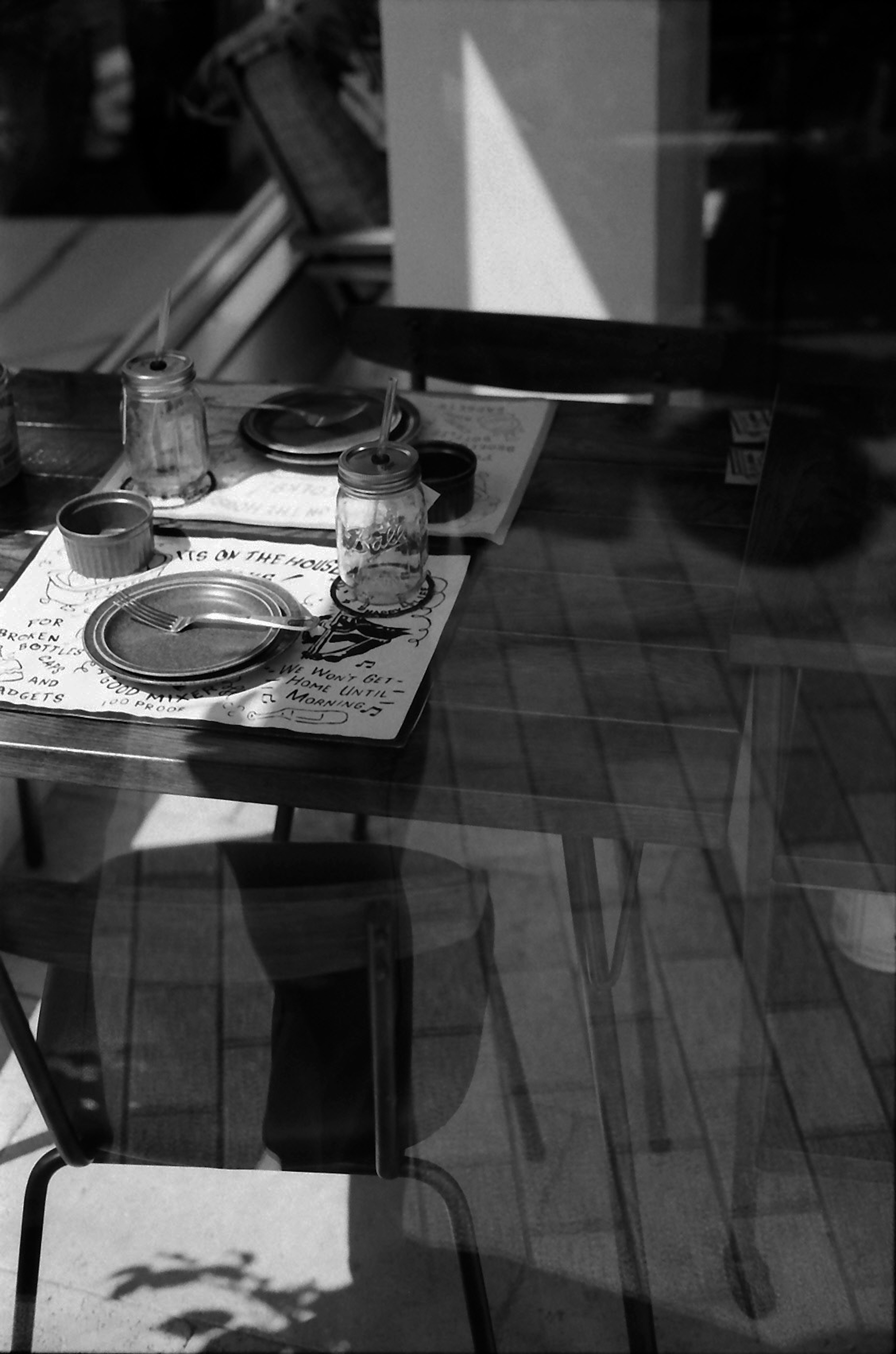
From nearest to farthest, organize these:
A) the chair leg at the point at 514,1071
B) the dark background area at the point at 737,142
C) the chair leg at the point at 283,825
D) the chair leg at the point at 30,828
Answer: the chair leg at the point at 514,1071 → the chair leg at the point at 283,825 → the chair leg at the point at 30,828 → the dark background area at the point at 737,142

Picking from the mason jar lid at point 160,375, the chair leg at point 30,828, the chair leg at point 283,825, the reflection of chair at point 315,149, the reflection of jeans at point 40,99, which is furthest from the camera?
the reflection of chair at point 315,149

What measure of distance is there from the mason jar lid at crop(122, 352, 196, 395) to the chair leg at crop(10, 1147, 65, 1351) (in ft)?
1.80

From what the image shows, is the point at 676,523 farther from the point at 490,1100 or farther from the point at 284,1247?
the point at 284,1247

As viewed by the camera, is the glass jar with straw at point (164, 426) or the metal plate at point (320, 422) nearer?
the glass jar with straw at point (164, 426)

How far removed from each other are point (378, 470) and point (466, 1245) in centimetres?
51

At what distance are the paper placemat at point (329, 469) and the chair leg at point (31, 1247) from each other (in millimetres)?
486

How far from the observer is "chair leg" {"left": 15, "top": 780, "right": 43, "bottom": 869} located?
142 cm

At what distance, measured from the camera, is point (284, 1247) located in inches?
35.5

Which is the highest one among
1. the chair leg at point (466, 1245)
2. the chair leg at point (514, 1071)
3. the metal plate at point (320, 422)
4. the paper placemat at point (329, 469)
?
the metal plate at point (320, 422)

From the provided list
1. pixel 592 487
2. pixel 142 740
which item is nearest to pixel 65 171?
pixel 592 487

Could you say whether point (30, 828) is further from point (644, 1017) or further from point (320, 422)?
point (644, 1017)

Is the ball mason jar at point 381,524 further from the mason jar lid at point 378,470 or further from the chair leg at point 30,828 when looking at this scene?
the chair leg at point 30,828

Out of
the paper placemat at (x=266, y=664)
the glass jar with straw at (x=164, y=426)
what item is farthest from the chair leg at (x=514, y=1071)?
the glass jar with straw at (x=164, y=426)

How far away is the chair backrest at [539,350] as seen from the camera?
1.50m
